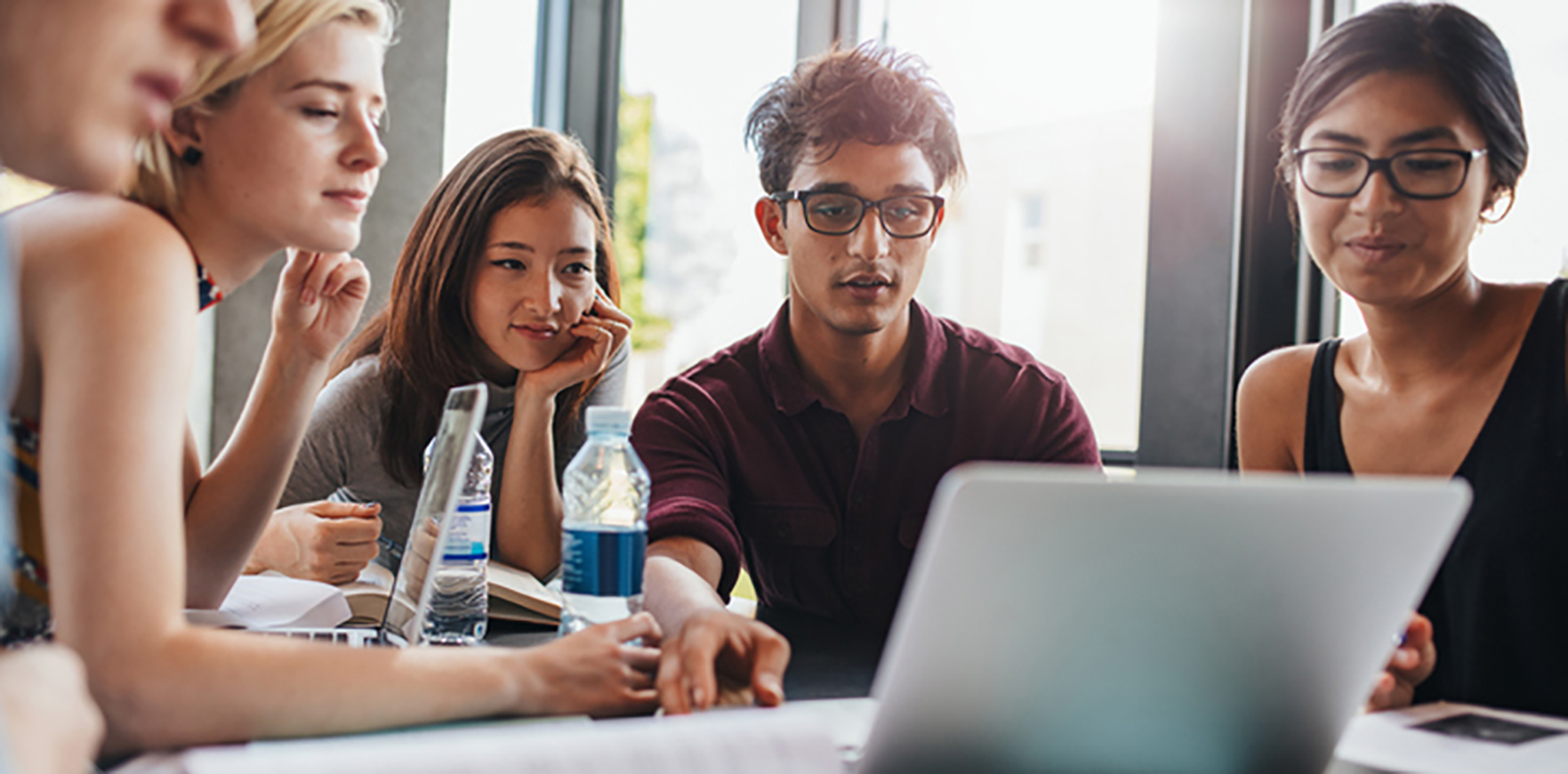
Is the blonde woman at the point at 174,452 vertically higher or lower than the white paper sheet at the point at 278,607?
higher

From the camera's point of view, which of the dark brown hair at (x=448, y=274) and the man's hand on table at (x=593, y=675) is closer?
the man's hand on table at (x=593, y=675)

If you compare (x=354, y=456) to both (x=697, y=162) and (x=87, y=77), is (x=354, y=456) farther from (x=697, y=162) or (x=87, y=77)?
(x=697, y=162)

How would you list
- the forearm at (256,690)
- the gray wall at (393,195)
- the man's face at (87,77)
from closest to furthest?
the man's face at (87,77) → the forearm at (256,690) → the gray wall at (393,195)

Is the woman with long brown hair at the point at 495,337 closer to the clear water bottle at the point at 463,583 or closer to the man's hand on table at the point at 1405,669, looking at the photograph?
the clear water bottle at the point at 463,583

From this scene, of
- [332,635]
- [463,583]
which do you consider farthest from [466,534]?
[332,635]

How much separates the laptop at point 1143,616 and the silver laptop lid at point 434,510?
1.35 ft

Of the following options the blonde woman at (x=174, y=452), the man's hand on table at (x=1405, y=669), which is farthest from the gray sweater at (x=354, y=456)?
the man's hand on table at (x=1405, y=669)

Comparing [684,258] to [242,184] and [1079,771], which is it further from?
[1079,771]

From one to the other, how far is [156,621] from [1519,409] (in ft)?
4.39

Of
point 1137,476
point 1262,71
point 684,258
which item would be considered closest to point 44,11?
point 1137,476

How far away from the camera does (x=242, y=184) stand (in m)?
0.91

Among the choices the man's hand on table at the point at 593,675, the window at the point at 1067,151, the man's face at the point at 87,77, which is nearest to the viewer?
the man's face at the point at 87,77

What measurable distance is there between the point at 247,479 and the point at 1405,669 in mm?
1148

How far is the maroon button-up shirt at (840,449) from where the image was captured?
1.46 metres
